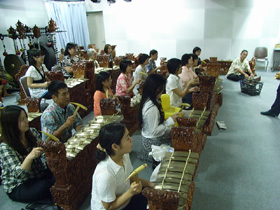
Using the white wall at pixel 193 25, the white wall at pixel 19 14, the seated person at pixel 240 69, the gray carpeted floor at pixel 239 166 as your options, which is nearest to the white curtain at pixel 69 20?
the white wall at pixel 19 14

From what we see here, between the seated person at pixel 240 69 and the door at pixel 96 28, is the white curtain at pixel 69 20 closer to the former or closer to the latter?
the door at pixel 96 28

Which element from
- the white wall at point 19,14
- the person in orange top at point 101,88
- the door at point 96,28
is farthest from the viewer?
the door at point 96,28

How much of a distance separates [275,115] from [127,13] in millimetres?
6562

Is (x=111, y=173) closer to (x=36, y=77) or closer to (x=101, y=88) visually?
(x=101, y=88)

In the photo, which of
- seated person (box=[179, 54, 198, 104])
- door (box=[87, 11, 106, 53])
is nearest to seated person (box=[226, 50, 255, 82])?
seated person (box=[179, 54, 198, 104])

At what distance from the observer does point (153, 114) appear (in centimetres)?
225

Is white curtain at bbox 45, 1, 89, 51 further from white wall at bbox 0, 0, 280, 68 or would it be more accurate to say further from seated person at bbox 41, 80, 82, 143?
seated person at bbox 41, 80, 82, 143

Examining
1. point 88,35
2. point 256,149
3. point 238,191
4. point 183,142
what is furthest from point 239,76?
point 88,35

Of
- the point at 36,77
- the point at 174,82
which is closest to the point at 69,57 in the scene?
the point at 36,77

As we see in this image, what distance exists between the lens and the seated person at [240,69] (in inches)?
229

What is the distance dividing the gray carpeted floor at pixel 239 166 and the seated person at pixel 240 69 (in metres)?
1.99

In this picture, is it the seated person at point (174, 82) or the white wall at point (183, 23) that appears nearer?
the seated person at point (174, 82)

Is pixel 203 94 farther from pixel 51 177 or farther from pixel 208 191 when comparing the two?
pixel 51 177

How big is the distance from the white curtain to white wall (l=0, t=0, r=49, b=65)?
0.31 metres
